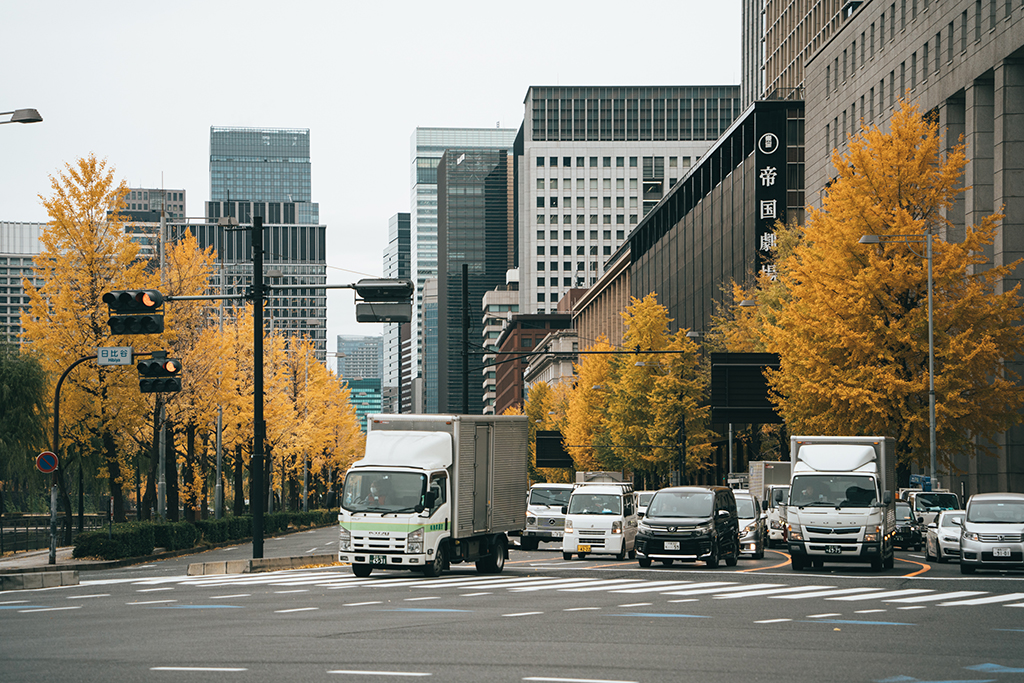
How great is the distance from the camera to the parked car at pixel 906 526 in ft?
126

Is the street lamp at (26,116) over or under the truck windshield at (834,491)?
over

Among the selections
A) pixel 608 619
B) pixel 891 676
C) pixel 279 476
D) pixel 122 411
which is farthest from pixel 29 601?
pixel 279 476

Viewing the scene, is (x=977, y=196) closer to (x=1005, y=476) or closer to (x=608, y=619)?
(x=1005, y=476)

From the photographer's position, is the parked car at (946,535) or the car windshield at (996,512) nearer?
the car windshield at (996,512)

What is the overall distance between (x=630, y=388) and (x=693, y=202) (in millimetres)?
35680

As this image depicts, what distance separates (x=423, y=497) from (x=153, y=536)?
16358 mm

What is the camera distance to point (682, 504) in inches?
1167

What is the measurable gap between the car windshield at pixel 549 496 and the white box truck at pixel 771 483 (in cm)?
710

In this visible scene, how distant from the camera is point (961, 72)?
2101 inches

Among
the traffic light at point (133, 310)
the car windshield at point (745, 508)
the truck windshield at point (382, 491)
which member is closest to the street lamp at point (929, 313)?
the car windshield at point (745, 508)

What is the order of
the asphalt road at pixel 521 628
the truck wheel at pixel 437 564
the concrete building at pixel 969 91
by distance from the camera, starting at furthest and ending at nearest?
the concrete building at pixel 969 91
the truck wheel at pixel 437 564
the asphalt road at pixel 521 628

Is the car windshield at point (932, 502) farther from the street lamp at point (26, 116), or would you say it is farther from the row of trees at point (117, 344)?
the street lamp at point (26, 116)

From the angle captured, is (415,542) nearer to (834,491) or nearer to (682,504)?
(682,504)

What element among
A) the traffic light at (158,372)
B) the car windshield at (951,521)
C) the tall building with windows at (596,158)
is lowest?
the car windshield at (951,521)
